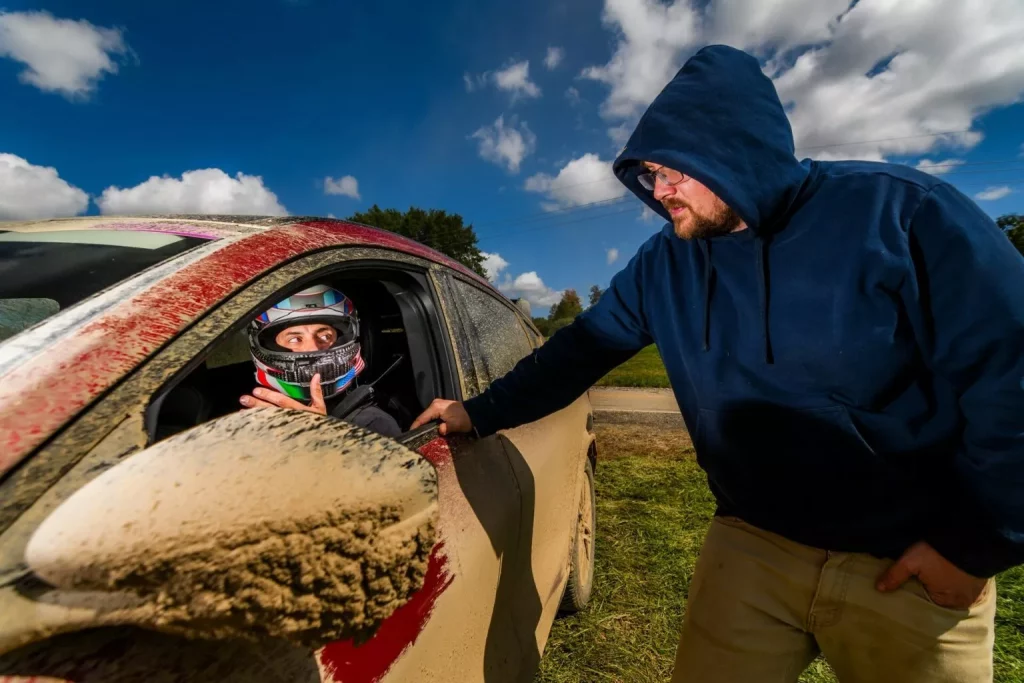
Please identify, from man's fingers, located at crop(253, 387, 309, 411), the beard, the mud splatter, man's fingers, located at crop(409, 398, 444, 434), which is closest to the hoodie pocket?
the beard

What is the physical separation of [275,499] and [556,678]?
248cm

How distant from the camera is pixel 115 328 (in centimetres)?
96

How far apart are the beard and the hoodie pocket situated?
527mm

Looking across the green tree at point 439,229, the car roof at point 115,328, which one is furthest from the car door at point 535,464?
the green tree at point 439,229

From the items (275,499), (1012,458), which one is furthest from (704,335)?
(275,499)

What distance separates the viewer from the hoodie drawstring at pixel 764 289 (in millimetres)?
1485

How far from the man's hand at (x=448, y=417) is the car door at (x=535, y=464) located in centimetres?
22

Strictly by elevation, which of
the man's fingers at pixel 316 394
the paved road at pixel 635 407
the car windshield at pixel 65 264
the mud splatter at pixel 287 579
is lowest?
the paved road at pixel 635 407

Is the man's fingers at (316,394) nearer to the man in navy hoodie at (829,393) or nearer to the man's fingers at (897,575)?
the man in navy hoodie at (829,393)

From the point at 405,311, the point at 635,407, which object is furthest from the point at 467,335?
the point at 635,407

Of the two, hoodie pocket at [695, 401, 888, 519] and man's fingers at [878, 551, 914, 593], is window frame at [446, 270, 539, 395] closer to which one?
hoodie pocket at [695, 401, 888, 519]

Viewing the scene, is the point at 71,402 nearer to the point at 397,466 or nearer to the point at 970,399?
the point at 397,466

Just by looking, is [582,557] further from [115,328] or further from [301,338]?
[115,328]

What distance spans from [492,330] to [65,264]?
157 cm
